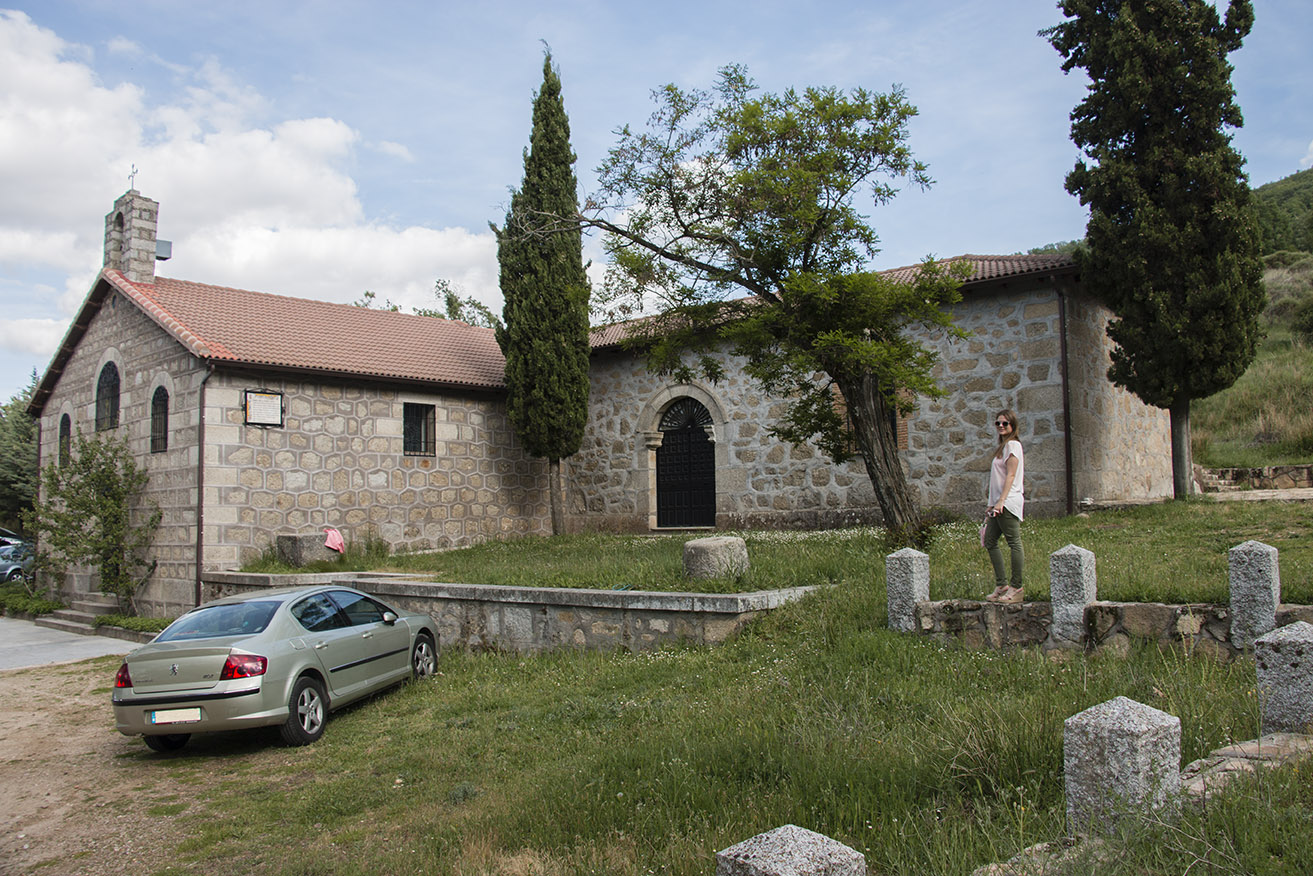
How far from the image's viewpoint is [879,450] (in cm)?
1087

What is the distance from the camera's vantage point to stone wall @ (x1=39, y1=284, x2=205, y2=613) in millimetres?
14417

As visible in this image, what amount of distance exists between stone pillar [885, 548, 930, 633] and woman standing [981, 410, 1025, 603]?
52 centimetres

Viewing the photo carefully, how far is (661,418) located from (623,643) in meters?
10.1

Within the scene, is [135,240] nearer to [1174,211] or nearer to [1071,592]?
[1071,592]

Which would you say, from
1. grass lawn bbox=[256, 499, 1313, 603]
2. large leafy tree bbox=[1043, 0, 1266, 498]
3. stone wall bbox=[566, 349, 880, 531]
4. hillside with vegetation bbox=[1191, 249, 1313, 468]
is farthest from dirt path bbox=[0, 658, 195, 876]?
hillside with vegetation bbox=[1191, 249, 1313, 468]

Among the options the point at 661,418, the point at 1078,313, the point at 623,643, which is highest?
the point at 1078,313

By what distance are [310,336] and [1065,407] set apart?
13.7 metres

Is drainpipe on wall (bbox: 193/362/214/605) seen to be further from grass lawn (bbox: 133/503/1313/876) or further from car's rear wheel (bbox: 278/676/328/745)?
car's rear wheel (bbox: 278/676/328/745)

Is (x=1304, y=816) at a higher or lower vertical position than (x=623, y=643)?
higher

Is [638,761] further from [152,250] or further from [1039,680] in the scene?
[152,250]

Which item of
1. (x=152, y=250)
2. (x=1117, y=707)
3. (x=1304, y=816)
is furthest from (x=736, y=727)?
(x=152, y=250)

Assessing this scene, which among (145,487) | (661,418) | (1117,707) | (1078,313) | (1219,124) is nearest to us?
(1117,707)

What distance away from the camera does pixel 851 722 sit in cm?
489

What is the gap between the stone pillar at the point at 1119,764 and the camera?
117 inches
